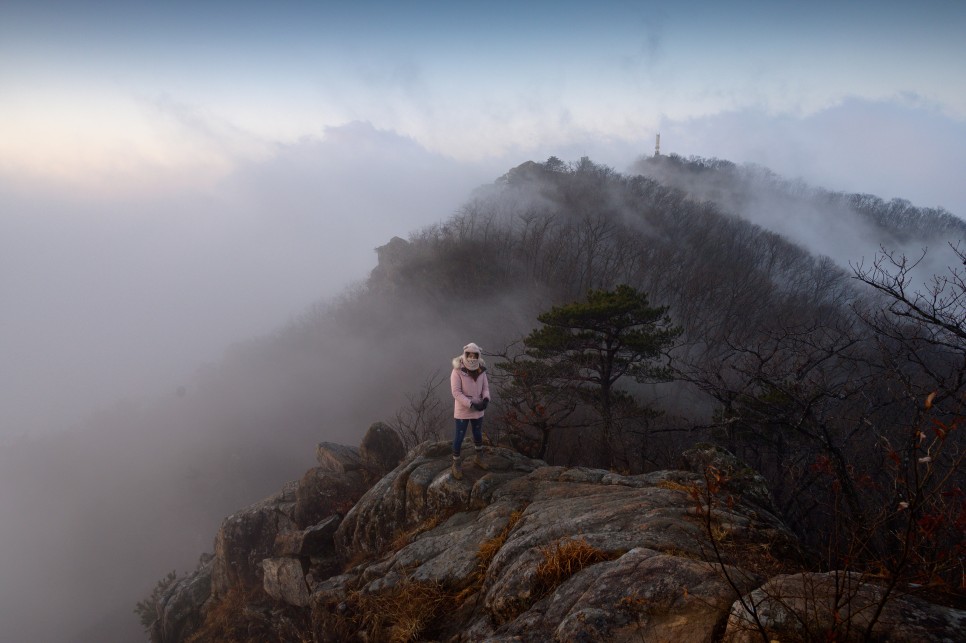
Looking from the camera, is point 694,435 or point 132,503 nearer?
point 694,435

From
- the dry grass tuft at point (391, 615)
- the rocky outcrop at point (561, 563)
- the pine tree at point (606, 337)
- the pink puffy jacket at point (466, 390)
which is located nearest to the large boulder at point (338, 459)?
the rocky outcrop at point (561, 563)

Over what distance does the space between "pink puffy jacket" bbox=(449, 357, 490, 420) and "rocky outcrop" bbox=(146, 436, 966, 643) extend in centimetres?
138

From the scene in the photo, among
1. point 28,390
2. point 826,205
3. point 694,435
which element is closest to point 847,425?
point 694,435

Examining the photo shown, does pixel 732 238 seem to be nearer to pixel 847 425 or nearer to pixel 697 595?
A: pixel 847 425

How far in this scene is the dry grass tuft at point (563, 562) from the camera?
475cm

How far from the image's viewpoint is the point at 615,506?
6320mm

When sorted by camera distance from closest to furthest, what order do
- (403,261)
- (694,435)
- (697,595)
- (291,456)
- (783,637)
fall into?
1. (783,637)
2. (697,595)
3. (694,435)
4. (291,456)
5. (403,261)

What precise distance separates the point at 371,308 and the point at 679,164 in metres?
73.0

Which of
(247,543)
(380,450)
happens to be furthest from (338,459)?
(247,543)

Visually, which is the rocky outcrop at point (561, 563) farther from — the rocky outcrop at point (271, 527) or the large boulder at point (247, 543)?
the large boulder at point (247, 543)

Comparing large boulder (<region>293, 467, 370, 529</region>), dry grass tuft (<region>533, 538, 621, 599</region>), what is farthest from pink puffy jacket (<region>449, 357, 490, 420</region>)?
large boulder (<region>293, 467, 370, 529</region>)

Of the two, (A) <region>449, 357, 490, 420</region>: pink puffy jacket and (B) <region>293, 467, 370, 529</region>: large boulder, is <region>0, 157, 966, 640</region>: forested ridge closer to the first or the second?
(B) <region>293, 467, 370, 529</region>: large boulder

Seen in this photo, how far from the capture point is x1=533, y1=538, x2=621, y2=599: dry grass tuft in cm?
475

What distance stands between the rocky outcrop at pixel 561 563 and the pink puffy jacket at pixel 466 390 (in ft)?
4.52
